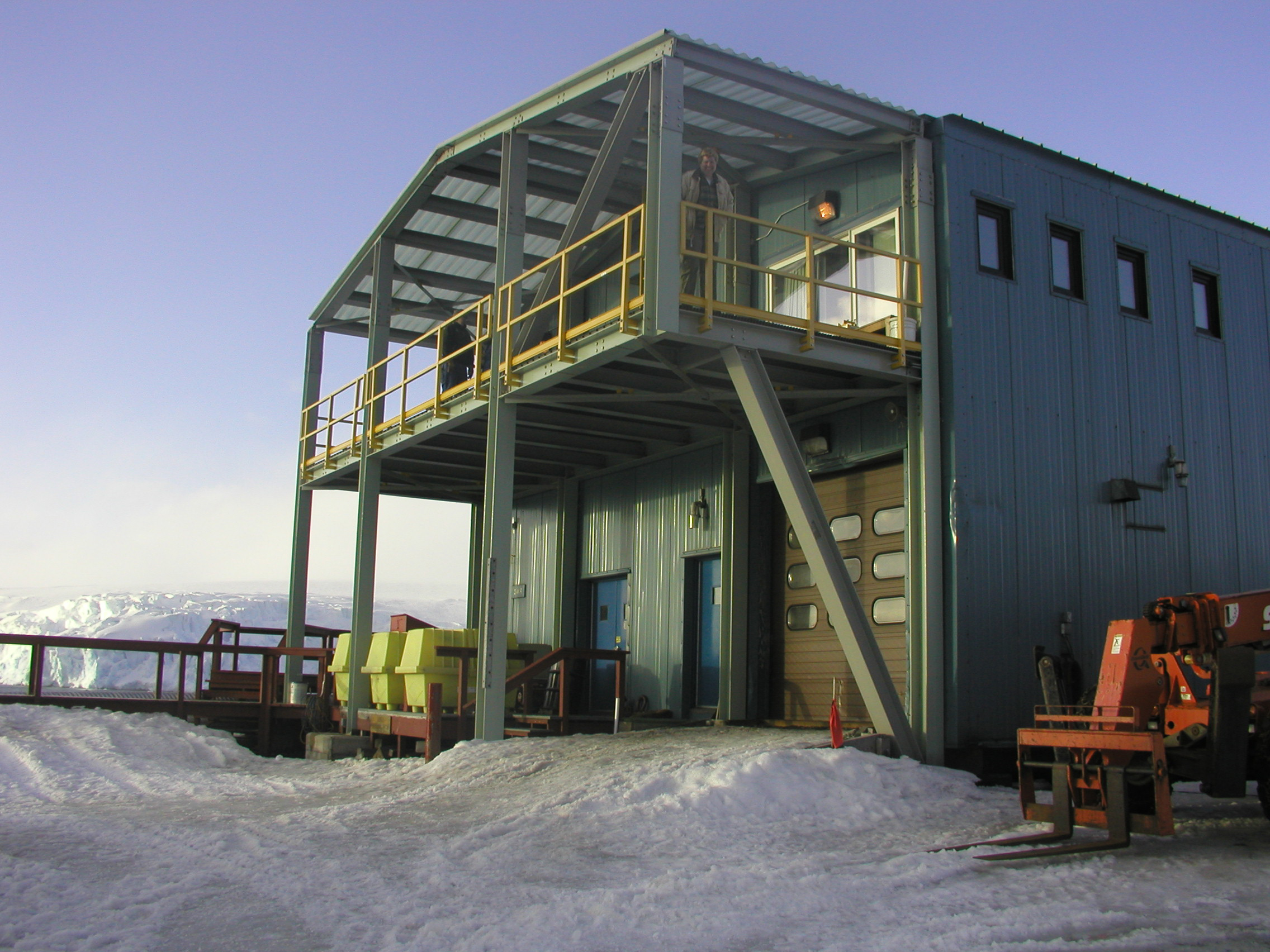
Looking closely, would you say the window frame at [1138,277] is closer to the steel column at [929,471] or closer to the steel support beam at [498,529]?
the steel column at [929,471]

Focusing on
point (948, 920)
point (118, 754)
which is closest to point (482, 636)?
point (118, 754)

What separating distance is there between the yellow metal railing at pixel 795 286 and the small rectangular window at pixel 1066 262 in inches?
86.8

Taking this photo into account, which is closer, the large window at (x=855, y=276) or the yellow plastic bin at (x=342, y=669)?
the large window at (x=855, y=276)

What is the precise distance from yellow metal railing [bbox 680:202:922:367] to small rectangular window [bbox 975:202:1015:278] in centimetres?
103

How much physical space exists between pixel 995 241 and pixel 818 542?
186 inches

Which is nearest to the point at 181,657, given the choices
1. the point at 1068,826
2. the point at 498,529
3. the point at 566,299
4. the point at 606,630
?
the point at 606,630

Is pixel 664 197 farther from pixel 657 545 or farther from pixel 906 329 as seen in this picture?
pixel 657 545

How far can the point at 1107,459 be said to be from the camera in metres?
14.5

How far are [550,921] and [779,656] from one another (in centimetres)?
968

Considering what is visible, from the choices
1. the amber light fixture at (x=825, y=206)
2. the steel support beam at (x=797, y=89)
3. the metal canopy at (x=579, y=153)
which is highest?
the metal canopy at (x=579, y=153)

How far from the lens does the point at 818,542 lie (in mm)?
12016

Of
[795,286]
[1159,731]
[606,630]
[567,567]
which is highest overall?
[795,286]

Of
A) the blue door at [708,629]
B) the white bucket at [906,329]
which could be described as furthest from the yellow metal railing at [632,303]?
the blue door at [708,629]

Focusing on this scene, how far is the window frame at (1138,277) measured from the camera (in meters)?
15.4
